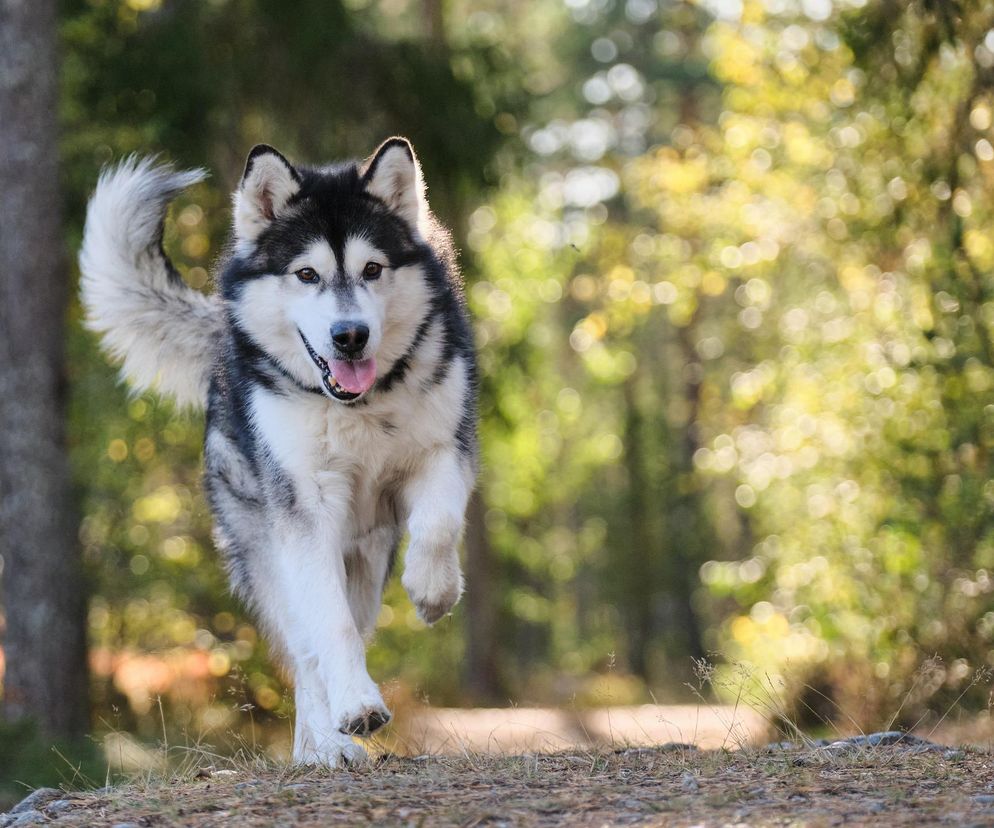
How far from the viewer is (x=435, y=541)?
5.11 meters

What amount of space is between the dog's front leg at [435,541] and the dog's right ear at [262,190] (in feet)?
4.04

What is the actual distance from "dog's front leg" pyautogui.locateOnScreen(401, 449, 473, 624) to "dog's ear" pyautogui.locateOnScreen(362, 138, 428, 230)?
108cm

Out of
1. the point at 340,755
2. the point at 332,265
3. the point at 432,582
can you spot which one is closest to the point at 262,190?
the point at 332,265

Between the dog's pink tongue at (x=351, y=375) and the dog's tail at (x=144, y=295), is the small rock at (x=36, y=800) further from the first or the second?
the dog's tail at (x=144, y=295)

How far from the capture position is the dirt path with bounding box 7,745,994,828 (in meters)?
3.83

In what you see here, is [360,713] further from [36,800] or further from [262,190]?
[262,190]

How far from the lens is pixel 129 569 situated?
48.4 feet

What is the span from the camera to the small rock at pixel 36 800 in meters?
4.84

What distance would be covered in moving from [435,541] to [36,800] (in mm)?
1750

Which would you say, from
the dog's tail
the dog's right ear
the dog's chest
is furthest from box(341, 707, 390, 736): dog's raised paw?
the dog's tail

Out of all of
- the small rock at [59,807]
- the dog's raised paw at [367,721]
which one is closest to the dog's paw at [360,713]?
the dog's raised paw at [367,721]

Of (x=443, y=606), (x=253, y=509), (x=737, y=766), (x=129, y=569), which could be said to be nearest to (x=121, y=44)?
(x=129, y=569)

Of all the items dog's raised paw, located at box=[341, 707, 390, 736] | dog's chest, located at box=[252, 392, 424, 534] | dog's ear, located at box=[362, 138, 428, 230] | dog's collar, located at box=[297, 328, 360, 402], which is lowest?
dog's raised paw, located at box=[341, 707, 390, 736]

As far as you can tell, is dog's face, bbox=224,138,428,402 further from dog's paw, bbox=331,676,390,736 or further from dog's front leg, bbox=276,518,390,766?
dog's paw, bbox=331,676,390,736
